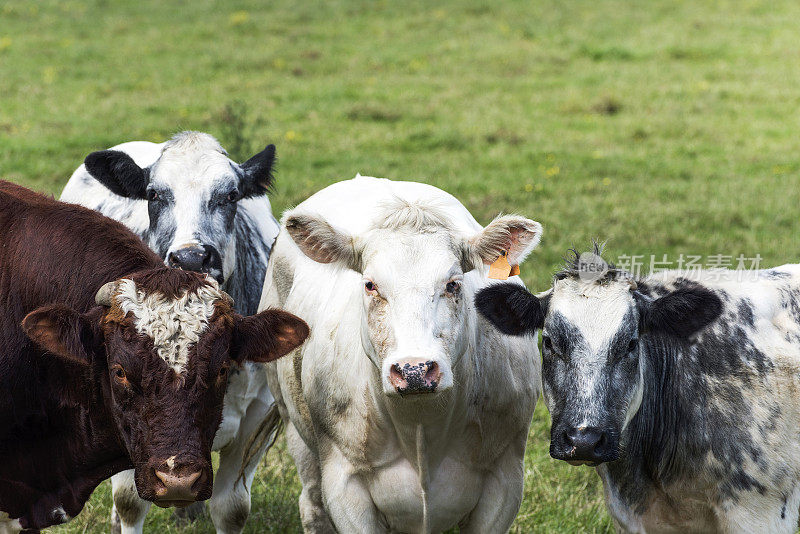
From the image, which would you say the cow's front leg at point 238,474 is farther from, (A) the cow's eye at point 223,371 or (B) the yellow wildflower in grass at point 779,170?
(B) the yellow wildflower in grass at point 779,170

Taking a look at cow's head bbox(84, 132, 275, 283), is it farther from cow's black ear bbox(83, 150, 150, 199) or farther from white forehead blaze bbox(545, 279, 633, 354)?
white forehead blaze bbox(545, 279, 633, 354)

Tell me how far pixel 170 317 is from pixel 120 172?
2422 millimetres

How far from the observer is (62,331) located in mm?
4586

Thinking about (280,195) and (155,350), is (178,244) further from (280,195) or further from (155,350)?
(280,195)

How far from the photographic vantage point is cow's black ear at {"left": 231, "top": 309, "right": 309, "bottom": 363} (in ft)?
15.7

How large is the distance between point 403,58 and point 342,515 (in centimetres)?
1418

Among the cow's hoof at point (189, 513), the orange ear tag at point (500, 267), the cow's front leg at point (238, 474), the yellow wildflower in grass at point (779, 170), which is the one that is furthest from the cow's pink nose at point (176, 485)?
the yellow wildflower in grass at point (779, 170)

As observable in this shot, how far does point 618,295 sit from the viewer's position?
16.6 ft

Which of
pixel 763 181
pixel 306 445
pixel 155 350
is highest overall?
pixel 155 350

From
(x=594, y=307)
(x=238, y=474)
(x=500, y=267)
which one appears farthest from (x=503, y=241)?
(x=238, y=474)

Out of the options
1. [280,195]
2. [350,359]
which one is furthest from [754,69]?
[350,359]

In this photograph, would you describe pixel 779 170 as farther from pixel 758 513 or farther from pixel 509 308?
pixel 509 308

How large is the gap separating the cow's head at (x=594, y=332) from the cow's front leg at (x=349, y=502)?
102 cm

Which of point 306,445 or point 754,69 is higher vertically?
point 306,445
